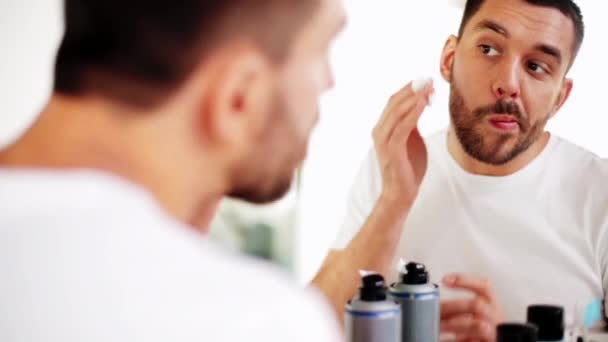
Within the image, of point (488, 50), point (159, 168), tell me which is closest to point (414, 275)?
point (488, 50)

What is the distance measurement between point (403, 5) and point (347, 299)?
0.61 m

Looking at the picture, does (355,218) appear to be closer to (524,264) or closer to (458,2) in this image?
(524,264)

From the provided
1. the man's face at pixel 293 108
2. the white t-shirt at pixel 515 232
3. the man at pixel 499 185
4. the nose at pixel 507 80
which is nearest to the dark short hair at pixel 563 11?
the man at pixel 499 185

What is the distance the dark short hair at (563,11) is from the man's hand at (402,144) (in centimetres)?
17

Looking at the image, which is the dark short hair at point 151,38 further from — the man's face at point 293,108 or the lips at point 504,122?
the lips at point 504,122

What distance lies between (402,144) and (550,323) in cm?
45

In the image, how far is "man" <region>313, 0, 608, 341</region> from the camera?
1508 mm

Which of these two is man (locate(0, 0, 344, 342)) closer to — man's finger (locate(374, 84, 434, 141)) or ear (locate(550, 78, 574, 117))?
man's finger (locate(374, 84, 434, 141))

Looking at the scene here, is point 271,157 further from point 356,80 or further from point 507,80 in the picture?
point 507,80

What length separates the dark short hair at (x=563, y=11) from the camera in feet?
4.98

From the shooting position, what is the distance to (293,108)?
1069 millimetres

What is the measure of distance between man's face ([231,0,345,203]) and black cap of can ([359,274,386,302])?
9.7 inches

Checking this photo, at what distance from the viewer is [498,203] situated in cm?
154

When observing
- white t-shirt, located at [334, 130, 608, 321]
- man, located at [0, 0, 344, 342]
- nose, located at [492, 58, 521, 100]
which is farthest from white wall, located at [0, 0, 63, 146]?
nose, located at [492, 58, 521, 100]
